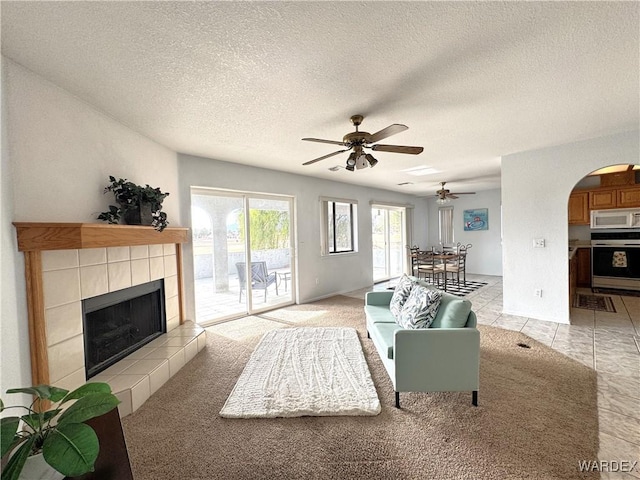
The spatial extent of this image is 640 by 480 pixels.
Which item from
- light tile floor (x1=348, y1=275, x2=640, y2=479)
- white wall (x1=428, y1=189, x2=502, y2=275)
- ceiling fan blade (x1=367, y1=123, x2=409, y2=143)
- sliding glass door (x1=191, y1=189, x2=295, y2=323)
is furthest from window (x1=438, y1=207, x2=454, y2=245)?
ceiling fan blade (x1=367, y1=123, x2=409, y2=143)

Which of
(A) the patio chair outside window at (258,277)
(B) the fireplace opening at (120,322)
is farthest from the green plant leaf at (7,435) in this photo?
(A) the patio chair outside window at (258,277)

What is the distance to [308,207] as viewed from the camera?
5438 mm

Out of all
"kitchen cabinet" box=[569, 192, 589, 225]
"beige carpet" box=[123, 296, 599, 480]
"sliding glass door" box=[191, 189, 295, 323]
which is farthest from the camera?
"kitchen cabinet" box=[569, 192, 589, 225]

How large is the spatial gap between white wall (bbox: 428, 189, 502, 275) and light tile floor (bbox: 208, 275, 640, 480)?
96.7 inches

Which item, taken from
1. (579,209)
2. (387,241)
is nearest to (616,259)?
(579,209)

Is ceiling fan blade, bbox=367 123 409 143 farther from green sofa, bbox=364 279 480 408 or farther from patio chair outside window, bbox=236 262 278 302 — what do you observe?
patio chair outside window, bbox=236 262 278 302

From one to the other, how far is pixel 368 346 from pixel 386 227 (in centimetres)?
510

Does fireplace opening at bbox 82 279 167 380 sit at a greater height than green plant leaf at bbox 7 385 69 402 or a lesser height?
lesser

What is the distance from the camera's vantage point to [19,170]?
182cm

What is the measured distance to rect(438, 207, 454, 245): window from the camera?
872cm

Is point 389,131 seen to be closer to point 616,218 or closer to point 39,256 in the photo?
point 39,256

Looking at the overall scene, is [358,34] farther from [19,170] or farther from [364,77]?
[19,170]

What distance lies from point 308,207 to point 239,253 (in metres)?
1.66

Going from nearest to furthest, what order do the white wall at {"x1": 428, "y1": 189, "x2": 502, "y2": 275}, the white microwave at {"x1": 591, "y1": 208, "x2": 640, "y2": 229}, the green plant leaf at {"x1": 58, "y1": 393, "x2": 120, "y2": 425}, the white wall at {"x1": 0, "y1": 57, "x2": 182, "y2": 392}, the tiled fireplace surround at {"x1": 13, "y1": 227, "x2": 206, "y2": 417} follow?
1. the green plant leaf at {"x1": 58, "y1": 393, "x2": 120, "y2": 425}
2. the white wall at {"x1": 0, "y1": 57, "x2": 182, "y2": 392}
3. the tiled fireplace surround at {"x1": 13, "y1": 227, "x2": 206, "y2": 417}
4. the white microwave at {"x1": 591, "y1": 208, "x2": 640, "y2": 229}
5. the white wall at {"x1": 428, "y1": 189, "x2": 502, "y2": 275}
